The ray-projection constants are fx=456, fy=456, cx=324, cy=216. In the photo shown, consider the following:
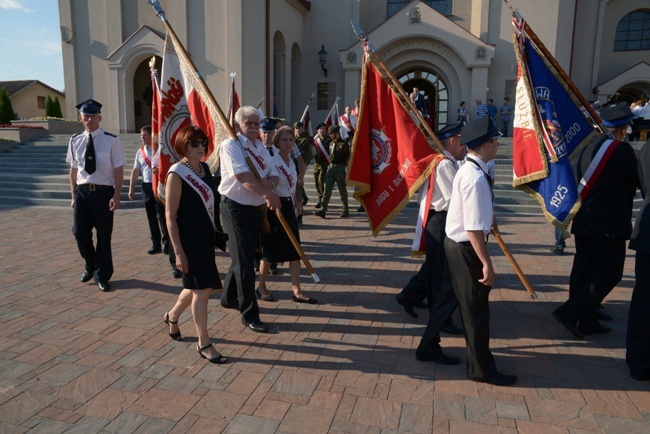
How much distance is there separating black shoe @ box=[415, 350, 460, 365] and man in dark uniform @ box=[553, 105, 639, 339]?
1336mm

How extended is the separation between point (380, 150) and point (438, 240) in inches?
51.1

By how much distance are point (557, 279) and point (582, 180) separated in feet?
7.32

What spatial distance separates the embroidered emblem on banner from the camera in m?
4.82

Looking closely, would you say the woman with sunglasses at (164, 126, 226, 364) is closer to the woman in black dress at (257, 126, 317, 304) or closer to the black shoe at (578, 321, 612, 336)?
the woman in black dress at (257, 126, 317, 304)

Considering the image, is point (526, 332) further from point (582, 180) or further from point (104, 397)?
point (104, 397)

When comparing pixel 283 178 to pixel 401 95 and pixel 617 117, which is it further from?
pixel 617 117

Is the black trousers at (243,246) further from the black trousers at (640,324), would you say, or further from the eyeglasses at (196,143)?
the black trousers at (640,324)

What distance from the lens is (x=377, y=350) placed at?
398cm

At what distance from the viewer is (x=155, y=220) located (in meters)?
7.21

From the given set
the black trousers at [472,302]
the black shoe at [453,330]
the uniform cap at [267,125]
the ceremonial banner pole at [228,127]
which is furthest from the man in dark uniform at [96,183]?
the black trousers at [472,302]

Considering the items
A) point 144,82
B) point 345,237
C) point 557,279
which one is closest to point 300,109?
point 144,82

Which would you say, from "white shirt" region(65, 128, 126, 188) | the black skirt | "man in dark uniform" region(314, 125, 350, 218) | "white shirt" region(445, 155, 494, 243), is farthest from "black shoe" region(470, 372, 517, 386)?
"man in dark uniform" region(314, 125, 350, 218)

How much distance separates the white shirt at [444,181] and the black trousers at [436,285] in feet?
0.28

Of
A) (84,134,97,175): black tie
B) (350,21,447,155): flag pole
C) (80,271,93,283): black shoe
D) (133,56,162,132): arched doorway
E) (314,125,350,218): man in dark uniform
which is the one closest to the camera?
(350,21,447,155): flag pole
